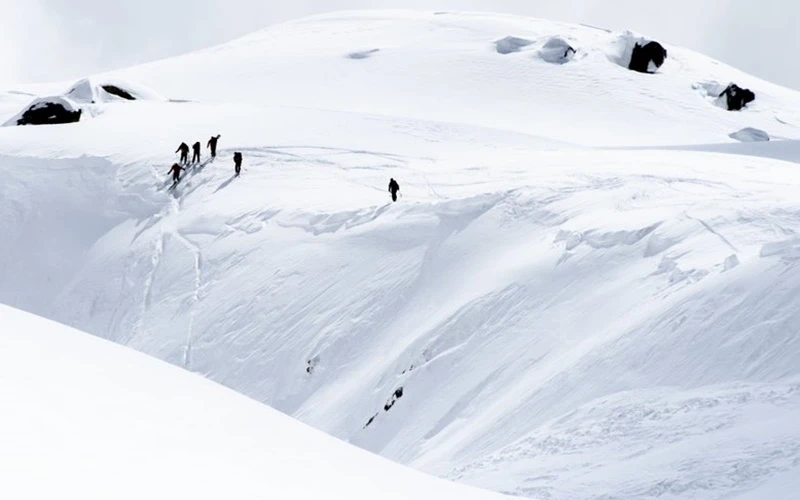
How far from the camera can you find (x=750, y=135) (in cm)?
5300

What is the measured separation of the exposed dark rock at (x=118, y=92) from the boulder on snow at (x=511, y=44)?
67.8 ft

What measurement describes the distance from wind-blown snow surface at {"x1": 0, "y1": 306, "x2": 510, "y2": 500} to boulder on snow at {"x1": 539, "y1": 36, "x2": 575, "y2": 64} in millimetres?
55691

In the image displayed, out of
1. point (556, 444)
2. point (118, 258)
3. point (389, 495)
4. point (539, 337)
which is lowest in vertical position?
point (118, 258)

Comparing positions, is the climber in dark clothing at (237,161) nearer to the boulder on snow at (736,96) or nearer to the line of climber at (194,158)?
the line of climber at (194,158)

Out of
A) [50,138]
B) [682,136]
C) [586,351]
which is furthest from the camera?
[682,136]

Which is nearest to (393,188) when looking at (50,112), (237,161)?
(237,161)

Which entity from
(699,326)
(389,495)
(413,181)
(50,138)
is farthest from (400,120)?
(389,495)

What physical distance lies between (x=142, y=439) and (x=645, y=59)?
5928cm

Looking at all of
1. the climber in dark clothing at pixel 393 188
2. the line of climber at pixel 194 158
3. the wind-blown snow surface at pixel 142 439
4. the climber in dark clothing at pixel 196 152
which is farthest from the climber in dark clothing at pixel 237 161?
the wind-blown snow surface at pixel 142 439

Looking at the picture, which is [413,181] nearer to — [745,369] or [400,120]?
[400,120]

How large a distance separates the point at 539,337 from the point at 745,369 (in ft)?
19.0

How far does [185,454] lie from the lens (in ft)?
19.4

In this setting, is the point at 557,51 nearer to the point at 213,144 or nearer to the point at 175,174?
the point at 213,144

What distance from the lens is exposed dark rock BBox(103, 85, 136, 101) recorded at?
53250 mm
